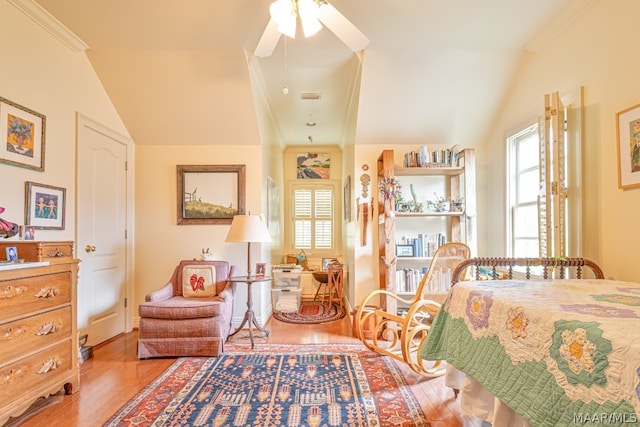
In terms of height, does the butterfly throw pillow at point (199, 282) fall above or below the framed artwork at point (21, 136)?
below

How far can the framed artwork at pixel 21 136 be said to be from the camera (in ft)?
6.99

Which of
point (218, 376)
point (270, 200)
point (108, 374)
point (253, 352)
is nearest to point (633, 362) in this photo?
point (218, 376)

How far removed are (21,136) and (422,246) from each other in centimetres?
363

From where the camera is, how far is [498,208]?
339 cm

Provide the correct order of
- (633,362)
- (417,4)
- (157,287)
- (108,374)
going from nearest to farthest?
(633,362)
(417,4)
(108,374)
(157,287)

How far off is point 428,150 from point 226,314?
2.84 meters

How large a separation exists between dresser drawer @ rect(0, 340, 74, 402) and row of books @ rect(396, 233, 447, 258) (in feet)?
9.78

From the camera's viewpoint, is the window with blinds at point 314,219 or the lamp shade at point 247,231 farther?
the window with blinds at point 314,219

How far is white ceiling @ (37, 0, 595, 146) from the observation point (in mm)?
2379

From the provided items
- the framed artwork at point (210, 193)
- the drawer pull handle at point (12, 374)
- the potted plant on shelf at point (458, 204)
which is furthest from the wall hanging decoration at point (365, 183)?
the drawer pull handle at point (12, 374)

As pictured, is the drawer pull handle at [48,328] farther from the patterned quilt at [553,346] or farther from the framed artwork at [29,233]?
the patterned quilt at [553,346]

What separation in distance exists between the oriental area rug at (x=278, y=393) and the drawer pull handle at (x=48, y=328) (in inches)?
26.0

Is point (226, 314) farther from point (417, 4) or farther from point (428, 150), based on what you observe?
point (417, 4)

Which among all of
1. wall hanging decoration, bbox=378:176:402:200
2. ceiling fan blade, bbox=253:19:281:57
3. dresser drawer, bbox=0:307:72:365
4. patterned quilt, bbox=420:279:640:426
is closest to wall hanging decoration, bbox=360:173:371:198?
wall hanging decoration, bbox=378:176:402:200
